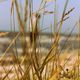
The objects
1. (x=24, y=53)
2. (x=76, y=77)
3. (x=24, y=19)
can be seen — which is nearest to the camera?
(x=24, y=19)

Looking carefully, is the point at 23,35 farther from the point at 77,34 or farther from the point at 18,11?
the point at 77,34

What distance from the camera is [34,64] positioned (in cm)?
105

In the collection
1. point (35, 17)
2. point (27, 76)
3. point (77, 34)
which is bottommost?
point (27, 76)

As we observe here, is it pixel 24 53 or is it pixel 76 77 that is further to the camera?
pixel 76 77

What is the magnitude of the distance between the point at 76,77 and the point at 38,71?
1.65 feet

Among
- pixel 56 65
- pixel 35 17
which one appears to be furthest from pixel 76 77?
pixel 35 17

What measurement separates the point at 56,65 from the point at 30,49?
0.17 meters

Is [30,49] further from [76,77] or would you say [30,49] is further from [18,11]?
[76,77]

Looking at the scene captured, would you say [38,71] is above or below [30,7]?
below

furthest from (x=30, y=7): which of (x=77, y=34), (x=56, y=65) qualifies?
(x=77, y=34)

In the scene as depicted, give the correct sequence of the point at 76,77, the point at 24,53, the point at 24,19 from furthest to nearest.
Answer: the point at 76,77
the point at 24,53
the point at 24,19

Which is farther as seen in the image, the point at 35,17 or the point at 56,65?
the point at 56,65

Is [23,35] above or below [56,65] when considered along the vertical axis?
above

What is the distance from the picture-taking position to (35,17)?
1.04m
